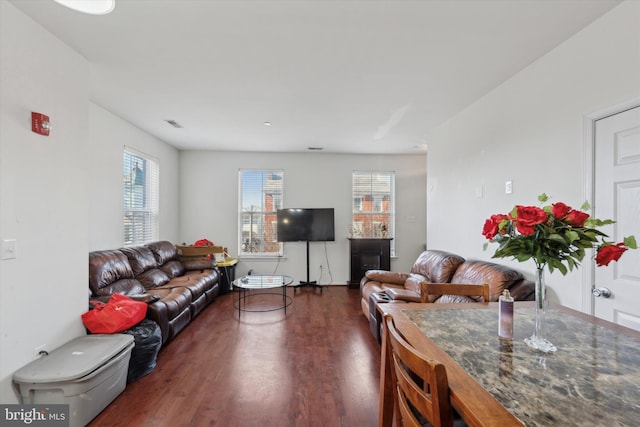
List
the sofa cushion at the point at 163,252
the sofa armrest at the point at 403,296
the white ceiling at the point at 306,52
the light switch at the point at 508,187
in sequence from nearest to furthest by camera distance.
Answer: the white ceiling at the point at 306,52 → the light switch at the point at 508,187 → the sofa armrest at the point at 403,296 → the sofa cushion at the point at 163,252

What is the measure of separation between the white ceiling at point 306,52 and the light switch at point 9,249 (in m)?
1.44

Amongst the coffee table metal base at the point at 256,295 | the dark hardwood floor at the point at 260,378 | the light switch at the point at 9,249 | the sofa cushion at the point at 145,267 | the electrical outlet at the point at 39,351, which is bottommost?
the coffee table metal base at the point at 256,295

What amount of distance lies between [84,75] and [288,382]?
2999 mm

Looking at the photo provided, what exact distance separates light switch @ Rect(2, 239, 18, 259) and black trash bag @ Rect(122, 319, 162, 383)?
990 millimetres

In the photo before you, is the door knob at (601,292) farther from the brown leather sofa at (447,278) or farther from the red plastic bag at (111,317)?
the red plastic bag at (111,317)

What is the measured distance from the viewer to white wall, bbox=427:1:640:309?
1721mm

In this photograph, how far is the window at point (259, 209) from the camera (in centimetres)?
561

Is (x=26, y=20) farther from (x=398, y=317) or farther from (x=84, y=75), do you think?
(x=398, y=317)

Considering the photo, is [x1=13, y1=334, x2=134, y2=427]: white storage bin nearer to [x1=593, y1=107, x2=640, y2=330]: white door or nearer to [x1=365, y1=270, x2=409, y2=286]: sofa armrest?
[x1=365, y1=270, x2=409, y2=286]: sofa armrest

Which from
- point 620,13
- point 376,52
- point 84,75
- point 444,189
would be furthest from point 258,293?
point 620,13

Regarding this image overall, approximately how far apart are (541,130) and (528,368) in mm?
2048

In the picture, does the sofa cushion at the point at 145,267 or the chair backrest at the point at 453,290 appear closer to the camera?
the chair backrest at the point at 453,290

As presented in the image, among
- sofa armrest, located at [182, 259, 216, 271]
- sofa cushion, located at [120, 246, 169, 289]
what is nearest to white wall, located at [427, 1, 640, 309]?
sofa armrest, located at [182, 259, 216, 271]

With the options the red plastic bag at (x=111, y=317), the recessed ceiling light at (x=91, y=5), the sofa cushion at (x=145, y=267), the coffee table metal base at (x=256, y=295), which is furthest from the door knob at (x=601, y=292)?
the sofa cushion at (x=145, y=267)
